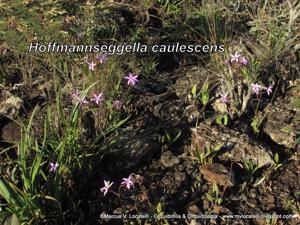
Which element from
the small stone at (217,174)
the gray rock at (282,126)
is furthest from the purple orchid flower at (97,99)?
the gray rock at (282,126)

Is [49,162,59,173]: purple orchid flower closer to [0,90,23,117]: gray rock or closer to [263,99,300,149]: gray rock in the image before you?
[0,90,23,117]: gray rock

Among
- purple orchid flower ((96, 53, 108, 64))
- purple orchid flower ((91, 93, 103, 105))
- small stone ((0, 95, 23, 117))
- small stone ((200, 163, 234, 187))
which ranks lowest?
small stone ((0, 95, 23, 117))

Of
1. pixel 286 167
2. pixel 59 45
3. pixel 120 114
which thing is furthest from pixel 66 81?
pixel 286 167

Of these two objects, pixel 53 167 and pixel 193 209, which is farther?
pixel 193 209

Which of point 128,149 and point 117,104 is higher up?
point 117,104

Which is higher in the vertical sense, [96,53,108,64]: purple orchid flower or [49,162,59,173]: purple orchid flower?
[96,53,108,64]: purple orchid flower

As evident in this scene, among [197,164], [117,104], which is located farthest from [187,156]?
[117,104]

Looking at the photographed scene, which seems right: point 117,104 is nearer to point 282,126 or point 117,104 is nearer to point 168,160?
point 168,160

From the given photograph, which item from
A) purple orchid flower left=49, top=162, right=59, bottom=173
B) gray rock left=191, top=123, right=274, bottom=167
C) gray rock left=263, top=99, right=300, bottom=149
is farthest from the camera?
gray rock left=263, top=99, right=300, bottom=149

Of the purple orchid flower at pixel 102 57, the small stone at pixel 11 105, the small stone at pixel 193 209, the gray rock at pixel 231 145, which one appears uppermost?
the purple orchid flower at pixel 102 57

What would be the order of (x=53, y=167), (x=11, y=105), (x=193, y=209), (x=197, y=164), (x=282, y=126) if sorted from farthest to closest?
(x=11, y=105)
(x=282, y=126)
(x=197, y=164)
(x=193, y=209)
(x=53, y=167)

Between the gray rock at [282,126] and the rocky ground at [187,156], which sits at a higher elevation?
the gray rock at [282,126]

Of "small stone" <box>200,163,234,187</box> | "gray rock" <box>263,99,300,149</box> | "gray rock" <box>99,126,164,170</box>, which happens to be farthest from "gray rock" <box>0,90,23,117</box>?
"gray rock" <box>263,99,300,149</box>

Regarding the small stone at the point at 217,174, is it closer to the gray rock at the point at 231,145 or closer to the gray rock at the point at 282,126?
the gray rock at the point at 231,145
